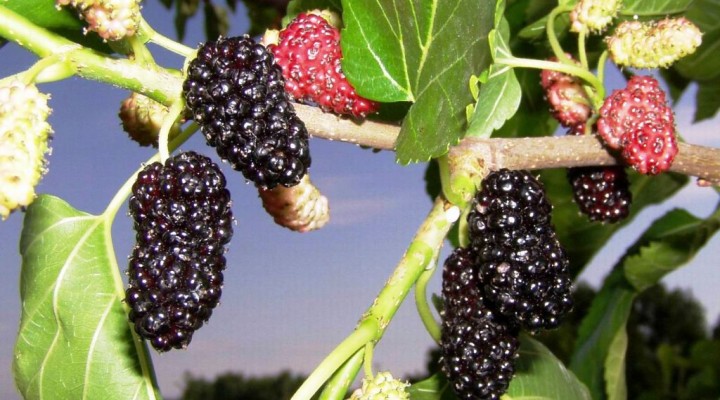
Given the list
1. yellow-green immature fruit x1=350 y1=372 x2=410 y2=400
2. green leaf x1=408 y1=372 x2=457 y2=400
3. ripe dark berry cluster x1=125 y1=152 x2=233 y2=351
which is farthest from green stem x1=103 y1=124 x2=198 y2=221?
green leaf x1=408 y1=372 x2=457 y2=400

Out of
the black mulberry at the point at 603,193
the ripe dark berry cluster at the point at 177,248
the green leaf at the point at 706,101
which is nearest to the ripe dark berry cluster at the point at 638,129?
the black mulberry at the point at 603,193

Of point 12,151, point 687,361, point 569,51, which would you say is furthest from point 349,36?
point 687,361

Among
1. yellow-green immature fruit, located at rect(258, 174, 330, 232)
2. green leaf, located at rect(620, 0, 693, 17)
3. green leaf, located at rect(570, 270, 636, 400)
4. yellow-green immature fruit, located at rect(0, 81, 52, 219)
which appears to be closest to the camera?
yellow-green immature fruit, located at rect(0, 81, 52, 219)

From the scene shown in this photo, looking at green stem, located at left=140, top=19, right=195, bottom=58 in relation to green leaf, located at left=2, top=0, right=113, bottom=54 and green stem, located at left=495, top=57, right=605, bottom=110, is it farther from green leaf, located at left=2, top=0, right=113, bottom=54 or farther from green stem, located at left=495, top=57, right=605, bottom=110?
green stem, located at left=495, top=57, right=605, bottom=110

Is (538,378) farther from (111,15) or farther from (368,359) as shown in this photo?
(111,15)

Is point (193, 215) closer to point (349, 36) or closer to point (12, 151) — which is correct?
point (12, 151)

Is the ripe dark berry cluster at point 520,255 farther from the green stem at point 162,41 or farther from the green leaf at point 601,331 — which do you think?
the green leaf at point 601,331
